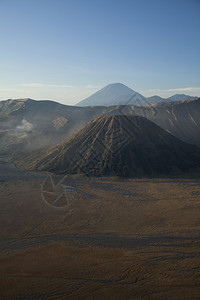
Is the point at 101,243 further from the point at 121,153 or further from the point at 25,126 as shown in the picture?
the point at 25,126

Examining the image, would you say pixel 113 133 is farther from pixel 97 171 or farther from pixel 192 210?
pixel 192 210

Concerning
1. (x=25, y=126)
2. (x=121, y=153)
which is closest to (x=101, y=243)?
(x=121, y=153)

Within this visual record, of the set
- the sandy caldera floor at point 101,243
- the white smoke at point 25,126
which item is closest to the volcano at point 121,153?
the sandy caldera floor at point 101,243

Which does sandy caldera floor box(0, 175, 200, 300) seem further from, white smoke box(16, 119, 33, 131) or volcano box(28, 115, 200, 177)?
white smoke box(16, 119, 33, 131)

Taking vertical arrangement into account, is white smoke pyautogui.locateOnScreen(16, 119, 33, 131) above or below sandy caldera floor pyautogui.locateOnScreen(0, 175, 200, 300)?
above

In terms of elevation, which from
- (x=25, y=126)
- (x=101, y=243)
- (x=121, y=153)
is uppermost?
(x=25, y=126)

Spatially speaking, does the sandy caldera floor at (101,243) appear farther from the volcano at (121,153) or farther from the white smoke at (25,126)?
the white smoke at (25,126)

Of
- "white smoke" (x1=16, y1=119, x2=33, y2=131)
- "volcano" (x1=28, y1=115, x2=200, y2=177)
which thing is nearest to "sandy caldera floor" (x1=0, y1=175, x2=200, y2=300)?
"volcano" (x1=28, y1=115, x2=200, y2=177)
